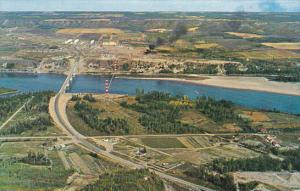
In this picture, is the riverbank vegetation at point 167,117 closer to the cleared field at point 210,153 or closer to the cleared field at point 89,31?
the cleared field at point 210,153

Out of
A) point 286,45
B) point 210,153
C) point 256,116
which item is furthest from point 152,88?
point 286,45

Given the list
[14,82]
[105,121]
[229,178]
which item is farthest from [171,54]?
[229,178]

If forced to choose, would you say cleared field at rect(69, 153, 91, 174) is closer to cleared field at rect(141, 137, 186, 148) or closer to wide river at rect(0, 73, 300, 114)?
cleared field at rect(141, 137, 186, 148)

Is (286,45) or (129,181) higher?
(286,45)

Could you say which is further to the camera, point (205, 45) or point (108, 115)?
point (205, 45)

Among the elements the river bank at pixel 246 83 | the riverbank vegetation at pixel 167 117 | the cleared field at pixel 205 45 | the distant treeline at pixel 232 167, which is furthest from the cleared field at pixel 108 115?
the cleared field at pixel 205 45

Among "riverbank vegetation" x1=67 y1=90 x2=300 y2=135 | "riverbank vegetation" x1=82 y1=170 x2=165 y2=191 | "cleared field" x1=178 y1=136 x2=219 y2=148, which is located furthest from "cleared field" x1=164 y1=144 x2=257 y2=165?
"riverbank vegetation" x1=82 y1=170 x2=165 y2=191

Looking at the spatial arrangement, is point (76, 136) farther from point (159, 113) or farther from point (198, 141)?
point (198, 141)

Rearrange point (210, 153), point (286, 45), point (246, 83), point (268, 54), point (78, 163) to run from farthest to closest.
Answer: point (286, 45) → point (268, 54) → point (246, 83) → point (210, 153) → point (78, 163)
